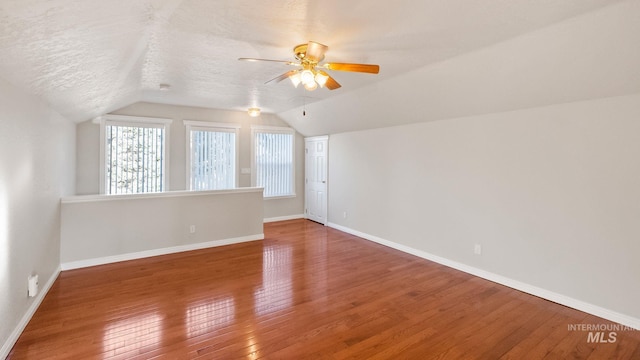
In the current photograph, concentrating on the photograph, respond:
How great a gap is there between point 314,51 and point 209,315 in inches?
102

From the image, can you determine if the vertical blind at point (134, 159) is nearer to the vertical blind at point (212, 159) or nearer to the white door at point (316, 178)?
the vertical blind at point (212, 159)

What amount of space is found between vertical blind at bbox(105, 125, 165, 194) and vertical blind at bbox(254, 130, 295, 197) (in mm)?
1977

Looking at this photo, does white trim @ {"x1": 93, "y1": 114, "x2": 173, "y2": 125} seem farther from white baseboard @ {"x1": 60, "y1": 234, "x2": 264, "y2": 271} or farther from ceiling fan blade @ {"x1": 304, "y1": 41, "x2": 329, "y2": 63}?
ceiling fan blade @ {"x1": 304, "y1": 41, "x2": 329, "y2": 63}

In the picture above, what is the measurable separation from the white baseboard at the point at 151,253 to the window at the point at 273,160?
177 cm

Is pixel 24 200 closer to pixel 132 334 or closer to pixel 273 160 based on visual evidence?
pixel 132 334

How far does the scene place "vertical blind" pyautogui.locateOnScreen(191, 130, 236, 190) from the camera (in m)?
6.02

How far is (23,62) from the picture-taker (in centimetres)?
194

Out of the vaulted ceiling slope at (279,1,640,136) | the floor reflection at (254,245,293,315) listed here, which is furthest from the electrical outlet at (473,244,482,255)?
the floor reflection at (254,245,293,315)

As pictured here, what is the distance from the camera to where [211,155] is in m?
6.21

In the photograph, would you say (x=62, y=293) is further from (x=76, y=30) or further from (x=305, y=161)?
(x=305, y=161)

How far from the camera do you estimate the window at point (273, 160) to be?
674 cm

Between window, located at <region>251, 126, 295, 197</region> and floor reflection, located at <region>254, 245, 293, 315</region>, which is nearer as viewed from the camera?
floor reflection, located at <region>254, 245, 293, 315</region>

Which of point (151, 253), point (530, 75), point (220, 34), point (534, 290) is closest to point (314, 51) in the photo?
point (220, 34)

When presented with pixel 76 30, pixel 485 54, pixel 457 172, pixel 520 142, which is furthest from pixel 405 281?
pixel 76 30
